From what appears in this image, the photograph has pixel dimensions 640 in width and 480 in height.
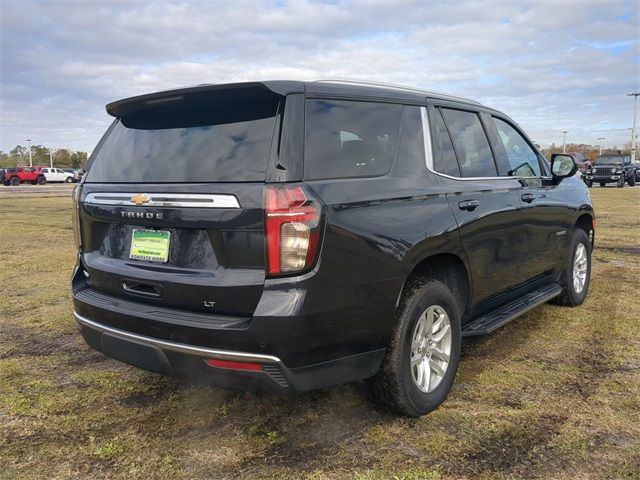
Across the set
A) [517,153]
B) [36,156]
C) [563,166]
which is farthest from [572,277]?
[36,156]

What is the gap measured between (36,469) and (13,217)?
14.3 meters

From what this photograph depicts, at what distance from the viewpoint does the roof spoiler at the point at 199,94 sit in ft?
8.57

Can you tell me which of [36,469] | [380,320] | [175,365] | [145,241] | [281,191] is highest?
[281,191]

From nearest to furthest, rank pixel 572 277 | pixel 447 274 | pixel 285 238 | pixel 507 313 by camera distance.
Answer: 1. pixel 285 238
2. pixel 447 274
3. pixel 507 313
4. pixel 572 277

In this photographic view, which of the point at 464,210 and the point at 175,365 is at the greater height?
the point at 464,210

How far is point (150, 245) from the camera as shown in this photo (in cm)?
279

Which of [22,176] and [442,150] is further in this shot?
[22,176]

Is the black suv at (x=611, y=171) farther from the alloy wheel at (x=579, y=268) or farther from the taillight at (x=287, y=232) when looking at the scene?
the taillight at (x=287, y=232)

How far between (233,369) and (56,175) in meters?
54.9

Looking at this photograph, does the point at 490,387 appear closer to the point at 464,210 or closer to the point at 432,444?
the point at 432,444

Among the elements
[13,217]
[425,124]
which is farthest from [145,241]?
[13,217]

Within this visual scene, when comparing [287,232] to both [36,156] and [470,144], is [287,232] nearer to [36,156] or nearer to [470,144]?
[470,144]

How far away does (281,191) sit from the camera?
2441 millimetres

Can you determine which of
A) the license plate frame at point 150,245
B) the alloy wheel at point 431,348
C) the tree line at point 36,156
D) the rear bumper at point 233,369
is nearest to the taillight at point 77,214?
the license plate frame at point 150,245
